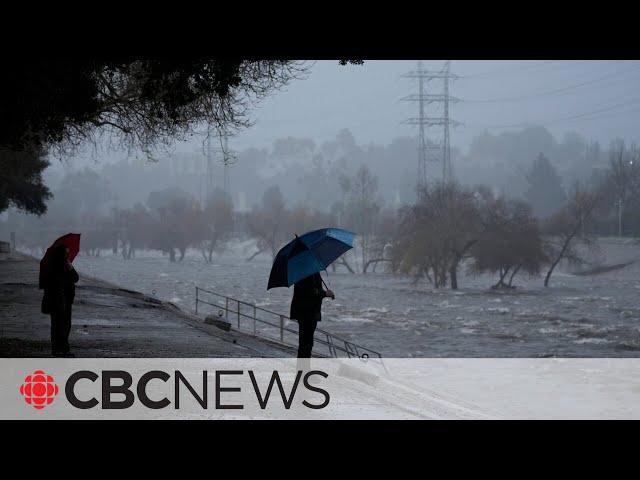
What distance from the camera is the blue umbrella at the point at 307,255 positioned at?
9961mm

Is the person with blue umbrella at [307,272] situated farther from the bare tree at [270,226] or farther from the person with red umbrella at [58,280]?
the bare tree at [270,226]

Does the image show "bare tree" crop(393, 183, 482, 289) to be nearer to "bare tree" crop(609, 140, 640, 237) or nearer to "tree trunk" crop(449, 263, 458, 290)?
"tree trunk" crop(449, 263, 458, 290)

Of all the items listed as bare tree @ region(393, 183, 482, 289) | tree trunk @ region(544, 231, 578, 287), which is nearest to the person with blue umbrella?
bare tree @ region(393, 183, 482, 289)

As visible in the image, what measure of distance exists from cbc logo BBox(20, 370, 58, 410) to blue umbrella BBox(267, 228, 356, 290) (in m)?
2.77

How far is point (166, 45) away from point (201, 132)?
698cm

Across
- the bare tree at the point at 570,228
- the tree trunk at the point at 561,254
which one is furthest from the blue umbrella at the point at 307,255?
the bare tree at the point at 570,228

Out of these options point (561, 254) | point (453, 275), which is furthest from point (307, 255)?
point (561, 254)

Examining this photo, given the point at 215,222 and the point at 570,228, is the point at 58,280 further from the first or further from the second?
the point at 215,222

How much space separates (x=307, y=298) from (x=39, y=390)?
3.20m

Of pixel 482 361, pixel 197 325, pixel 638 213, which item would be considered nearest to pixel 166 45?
pixel 197 325

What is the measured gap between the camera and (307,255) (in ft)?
33.1

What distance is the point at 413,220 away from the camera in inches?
2776

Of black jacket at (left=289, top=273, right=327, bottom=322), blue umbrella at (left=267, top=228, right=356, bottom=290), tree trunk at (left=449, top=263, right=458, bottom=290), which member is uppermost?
blue umbrella at (left=267, top=228, right=356, bottom=290)

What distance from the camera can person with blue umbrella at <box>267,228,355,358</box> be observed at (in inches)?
390
